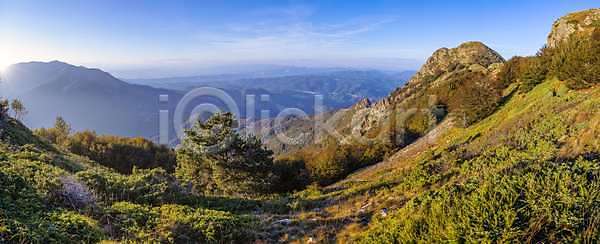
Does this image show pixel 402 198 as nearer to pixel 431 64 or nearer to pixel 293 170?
pixel 293 170

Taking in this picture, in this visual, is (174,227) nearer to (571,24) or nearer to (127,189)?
(127,189)

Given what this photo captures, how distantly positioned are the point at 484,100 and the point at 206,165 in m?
32.3

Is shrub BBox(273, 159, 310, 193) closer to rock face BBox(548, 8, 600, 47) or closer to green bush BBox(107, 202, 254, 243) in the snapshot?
green bush BBox(107, 202, 254, 243)

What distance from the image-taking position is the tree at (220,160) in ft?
77.7

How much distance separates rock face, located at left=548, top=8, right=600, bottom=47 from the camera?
4062cm

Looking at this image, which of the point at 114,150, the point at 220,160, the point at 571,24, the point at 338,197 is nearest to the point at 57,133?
the point at 114,150

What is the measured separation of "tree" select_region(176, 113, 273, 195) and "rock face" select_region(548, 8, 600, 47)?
4037cm

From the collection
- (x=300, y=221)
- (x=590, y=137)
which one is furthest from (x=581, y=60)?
(x=300, y=221)

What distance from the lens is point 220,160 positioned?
23.9 meters

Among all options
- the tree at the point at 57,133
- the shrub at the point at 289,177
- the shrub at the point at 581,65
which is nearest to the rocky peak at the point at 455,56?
the shrub at the point at 581,65

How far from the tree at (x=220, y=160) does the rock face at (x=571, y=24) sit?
1589 inches

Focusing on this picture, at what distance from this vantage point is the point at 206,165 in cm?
2455

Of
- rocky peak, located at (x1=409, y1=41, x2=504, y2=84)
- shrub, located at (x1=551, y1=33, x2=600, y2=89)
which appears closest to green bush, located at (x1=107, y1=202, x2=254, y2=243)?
shrub, located at (x1=551, y1=33, x2=600, y2=89)

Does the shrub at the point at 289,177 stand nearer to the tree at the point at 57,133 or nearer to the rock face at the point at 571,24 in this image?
the tree at the point at 57,133
